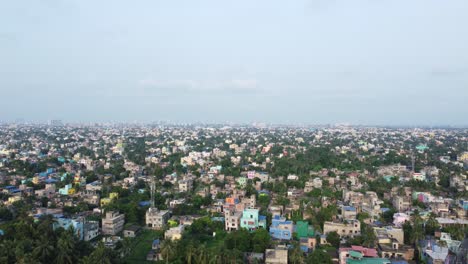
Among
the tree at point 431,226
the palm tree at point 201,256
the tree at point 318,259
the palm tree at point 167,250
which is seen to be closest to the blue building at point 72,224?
the palm tree at point 167,250

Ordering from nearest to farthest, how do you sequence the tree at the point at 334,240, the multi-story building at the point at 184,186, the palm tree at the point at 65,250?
the palm tree at the point at 65,250, the tree at the point at 334,240, the multi-story building at the point at 184,186

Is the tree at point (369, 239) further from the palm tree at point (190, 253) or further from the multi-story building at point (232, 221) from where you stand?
the palm tree at point (190, 253)

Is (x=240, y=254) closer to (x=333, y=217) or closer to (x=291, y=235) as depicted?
(x=291, y=235)

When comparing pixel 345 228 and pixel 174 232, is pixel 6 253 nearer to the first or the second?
pixel 174 232

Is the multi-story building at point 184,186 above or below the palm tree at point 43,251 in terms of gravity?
below

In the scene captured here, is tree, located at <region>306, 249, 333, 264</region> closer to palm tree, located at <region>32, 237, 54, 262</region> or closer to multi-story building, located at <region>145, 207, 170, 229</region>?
palm tree, located at <region>32, 237, 54, 262</region>

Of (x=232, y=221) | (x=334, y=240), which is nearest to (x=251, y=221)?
(x=232, y=221)

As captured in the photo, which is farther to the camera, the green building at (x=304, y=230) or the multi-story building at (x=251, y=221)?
the multi-story building at (x=251, y=221)
